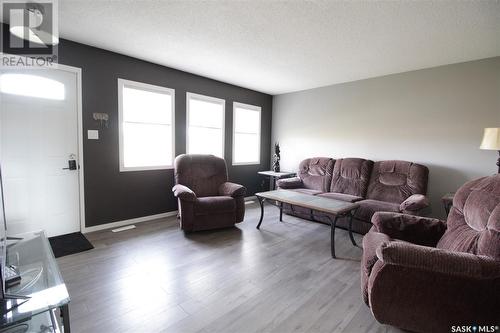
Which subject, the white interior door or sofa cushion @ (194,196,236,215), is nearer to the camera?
the white interior door

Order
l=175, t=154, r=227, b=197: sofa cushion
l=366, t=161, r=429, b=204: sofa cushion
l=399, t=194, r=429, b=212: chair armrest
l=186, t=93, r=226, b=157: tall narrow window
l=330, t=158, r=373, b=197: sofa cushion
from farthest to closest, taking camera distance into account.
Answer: l=186, t=93, r=226, b=157: tall narrow window < l=330, t=158, r=373, b=197: sofa cushion < l=175, t=154, r=227, b=197: sofa cushion < l=366, t=161, r=429, b=204: sofa cushion < l=399, t=194, r=429, b=212: chair armrest

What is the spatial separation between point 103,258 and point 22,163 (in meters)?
Result: 1.52

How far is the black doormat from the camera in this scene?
8.77ft

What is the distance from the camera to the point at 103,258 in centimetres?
256

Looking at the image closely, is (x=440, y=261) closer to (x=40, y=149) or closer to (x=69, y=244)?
(x=69, y=244)

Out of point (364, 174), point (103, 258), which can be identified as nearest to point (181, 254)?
point (103, 258)

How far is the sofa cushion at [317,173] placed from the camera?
443cm

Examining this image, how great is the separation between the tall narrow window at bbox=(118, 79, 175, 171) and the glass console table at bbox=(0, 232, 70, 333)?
6.79 ft

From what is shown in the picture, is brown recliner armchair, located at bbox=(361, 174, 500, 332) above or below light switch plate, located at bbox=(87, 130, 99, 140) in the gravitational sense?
below

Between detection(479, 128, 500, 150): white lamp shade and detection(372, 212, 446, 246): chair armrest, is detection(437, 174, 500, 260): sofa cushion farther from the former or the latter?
detection(479, 128, 500, 150): white lamp shade

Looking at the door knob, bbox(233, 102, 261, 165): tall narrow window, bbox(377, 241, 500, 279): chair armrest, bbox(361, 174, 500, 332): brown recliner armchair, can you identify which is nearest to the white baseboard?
the door knob

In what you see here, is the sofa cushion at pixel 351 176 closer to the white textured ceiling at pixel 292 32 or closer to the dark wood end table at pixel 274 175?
the dark wood end table at pixel 274 175

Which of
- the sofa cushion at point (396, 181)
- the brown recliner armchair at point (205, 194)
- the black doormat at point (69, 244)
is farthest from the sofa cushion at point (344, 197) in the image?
the black doormat at point (69, 244)

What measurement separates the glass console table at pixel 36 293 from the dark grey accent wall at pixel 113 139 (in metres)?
1.72
